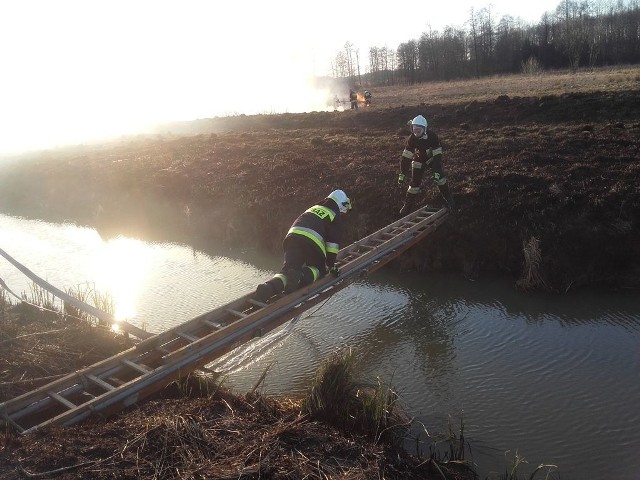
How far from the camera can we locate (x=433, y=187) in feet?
46.3

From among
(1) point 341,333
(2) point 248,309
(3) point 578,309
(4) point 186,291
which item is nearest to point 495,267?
(3) point 578,309

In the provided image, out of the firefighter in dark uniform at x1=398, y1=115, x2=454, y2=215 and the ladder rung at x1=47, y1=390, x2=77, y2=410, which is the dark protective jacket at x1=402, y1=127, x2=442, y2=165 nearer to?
the firefighter in dark uniform at x1=398, y1=115, x2=454, y2=215

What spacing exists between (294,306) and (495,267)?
5.85m

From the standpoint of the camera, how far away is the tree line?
59.7 m

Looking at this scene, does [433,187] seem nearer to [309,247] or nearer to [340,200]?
[340,200]

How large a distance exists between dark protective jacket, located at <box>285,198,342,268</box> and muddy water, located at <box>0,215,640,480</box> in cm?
188

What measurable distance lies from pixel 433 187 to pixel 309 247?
727 centimetres

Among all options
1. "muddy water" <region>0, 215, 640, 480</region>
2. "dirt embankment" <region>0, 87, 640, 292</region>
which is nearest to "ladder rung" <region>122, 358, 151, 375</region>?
"muddy water" <region>0, 215, 640, 480</region>

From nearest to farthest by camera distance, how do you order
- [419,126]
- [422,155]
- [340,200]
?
[340,200]
[419,126]
[422,155]

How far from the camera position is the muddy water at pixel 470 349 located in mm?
6176

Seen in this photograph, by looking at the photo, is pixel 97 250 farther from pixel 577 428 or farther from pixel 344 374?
pixel 577 428

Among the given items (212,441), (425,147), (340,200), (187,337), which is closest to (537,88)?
(425,147)

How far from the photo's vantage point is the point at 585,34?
198ft

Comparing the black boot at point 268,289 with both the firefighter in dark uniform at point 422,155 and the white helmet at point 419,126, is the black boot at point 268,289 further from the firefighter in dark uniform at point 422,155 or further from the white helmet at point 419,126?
the white helmet at point 419,126
